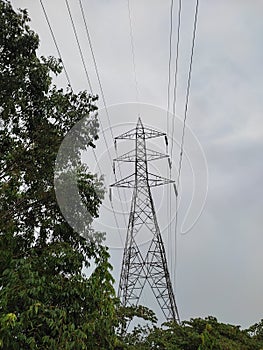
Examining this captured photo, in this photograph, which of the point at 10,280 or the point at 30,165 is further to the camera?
the point at 30,165

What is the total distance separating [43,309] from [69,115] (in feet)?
11.2

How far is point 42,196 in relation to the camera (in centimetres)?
751

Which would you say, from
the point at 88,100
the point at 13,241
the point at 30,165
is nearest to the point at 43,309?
the point at 13,241

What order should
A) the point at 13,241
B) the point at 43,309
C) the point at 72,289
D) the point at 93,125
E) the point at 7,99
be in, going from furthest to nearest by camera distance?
the point at 93,125 < the point at 7,99 < the point at 13,241 < the point at 72,289 < the point at 43,309

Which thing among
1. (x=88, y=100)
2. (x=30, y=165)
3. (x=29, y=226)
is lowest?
(x=29, y=226)

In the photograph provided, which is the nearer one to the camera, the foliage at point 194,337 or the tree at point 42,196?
the tree at point 42,196

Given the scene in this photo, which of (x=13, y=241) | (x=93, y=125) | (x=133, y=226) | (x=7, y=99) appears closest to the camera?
(x=13, y=241)

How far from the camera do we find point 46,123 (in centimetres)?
784

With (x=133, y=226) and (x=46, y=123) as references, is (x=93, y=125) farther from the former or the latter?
(x=133, y=226)

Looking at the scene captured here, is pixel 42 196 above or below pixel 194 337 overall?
above

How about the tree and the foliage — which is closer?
the tree

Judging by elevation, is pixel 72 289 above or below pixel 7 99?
below

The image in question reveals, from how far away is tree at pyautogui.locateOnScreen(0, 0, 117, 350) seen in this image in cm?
637

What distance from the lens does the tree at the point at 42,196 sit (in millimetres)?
6371
